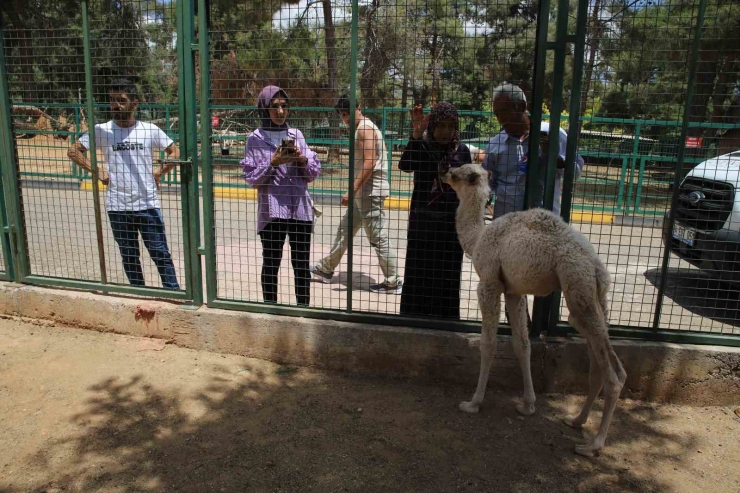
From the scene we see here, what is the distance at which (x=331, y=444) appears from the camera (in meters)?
3.28

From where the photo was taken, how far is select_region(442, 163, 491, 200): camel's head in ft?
11.6

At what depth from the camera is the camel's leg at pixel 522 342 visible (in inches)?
142

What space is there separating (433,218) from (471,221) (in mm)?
550

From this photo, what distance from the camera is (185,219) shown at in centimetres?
444

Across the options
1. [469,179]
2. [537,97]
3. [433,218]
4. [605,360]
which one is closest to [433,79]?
[537,97]

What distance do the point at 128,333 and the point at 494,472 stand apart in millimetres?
3433

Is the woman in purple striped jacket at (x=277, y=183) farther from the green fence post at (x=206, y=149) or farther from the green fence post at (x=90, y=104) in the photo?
the green fence post at (x=90, y=104)

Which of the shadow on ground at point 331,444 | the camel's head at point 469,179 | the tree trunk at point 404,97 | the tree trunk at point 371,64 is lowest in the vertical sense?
the shadow on ground at point 331,444

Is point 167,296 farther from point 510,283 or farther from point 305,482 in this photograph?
point 510,283

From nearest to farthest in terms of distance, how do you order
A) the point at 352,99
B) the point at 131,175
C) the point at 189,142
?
the point at 352,99 → the point at 189,142 → the point at 131,175

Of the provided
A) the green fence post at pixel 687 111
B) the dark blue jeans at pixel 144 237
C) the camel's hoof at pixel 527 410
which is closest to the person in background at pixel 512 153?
the green fence post at pixel 687 111

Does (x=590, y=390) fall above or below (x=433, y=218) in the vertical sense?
below

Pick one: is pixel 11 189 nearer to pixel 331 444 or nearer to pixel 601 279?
pixel 331 444

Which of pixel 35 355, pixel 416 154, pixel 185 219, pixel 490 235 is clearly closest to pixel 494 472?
pixel 490 235
